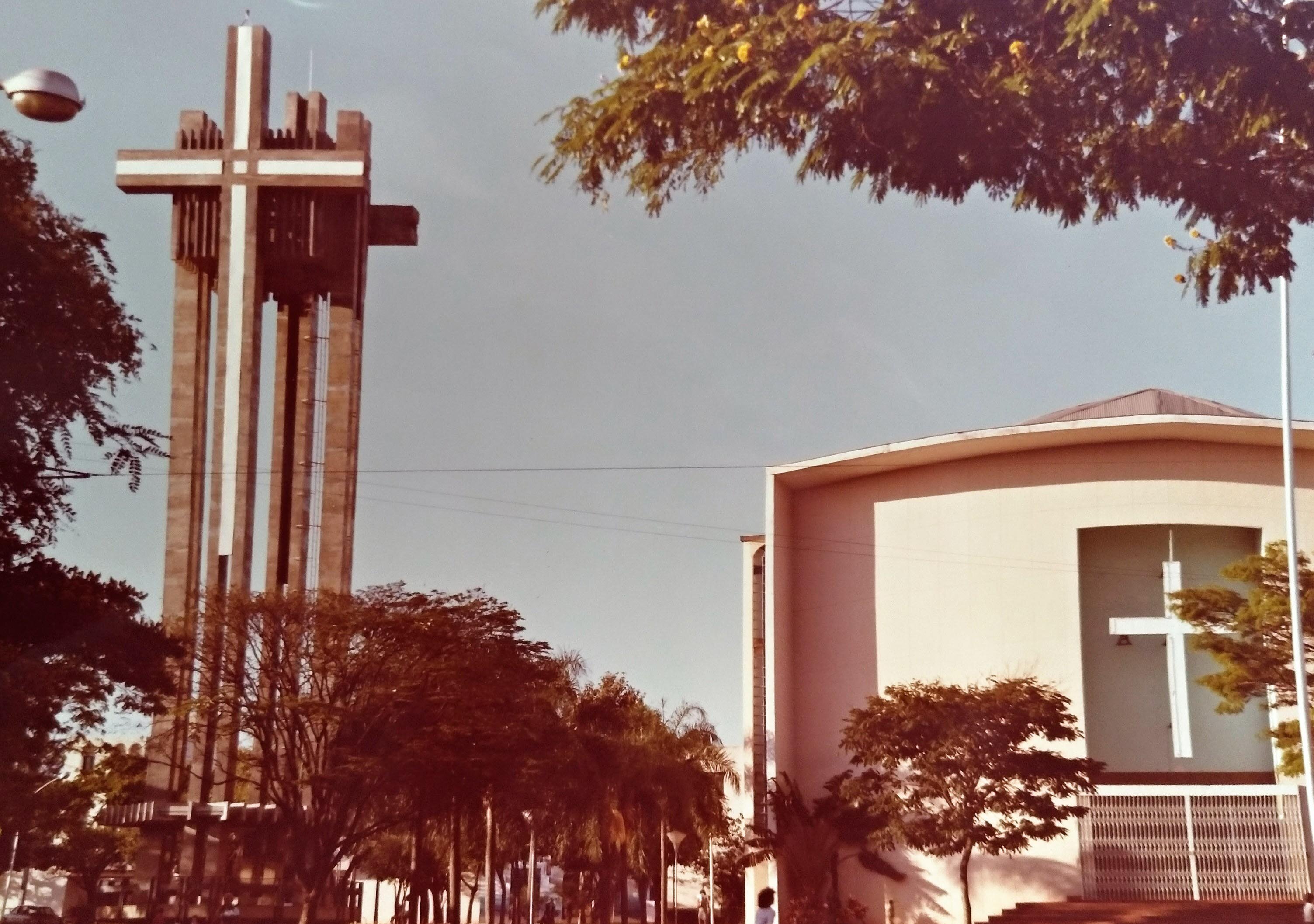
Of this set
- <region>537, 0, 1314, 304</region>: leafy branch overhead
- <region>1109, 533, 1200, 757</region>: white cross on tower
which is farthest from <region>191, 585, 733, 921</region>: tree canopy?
<region>537, 0, 1314, 304</region>: leafy branch overhead

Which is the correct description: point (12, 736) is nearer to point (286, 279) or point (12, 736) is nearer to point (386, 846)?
point (286, 279)

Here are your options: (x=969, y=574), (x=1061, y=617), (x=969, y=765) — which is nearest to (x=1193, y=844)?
(x=1061, y=617)

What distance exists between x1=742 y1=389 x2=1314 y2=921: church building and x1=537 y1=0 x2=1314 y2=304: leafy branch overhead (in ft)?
102

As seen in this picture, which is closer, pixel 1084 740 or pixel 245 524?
pixel 245 524

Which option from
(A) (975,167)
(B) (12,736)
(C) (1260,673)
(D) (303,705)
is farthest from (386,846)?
(A) (975,167)

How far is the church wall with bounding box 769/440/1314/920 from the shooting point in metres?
40.4

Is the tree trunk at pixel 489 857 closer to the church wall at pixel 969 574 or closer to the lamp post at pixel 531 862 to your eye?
the lamp post at pixel 531 862

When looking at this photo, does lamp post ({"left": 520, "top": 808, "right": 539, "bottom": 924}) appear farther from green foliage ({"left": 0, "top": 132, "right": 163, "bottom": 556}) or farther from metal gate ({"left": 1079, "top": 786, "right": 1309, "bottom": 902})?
green foliage ({"left": 0, "top": 132, "right": 163, "bottom": 556})

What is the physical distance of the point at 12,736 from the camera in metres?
16.2

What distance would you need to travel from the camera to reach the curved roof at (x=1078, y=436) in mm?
40281

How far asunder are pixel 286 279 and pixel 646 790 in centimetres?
1612

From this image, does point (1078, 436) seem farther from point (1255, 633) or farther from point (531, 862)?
point (531, 862)

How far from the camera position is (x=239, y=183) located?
37.9m

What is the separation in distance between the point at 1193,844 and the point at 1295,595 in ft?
41.9
